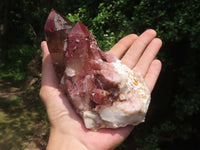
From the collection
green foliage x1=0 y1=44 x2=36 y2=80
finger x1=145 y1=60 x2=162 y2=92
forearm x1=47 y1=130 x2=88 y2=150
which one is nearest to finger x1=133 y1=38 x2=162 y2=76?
finger x1=145 y1=60 x2=162 y2=92

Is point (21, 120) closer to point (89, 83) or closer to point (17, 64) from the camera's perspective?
point (17, 64)

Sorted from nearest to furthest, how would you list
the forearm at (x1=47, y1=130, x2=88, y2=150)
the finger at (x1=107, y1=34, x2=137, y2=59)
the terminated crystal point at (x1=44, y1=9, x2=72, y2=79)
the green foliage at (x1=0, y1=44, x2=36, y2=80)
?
1. the forearm at (x1=47, y1=130, x2=88, y2=150)
2. the terminated crystal point at (x1=44, y1=9, x2=72, y2=79)
3. the finger at (x1=107, y1=34, x2=137, y2=59)
4. the green foliage at (x1=0, y1=44, x2=36, y2=80)

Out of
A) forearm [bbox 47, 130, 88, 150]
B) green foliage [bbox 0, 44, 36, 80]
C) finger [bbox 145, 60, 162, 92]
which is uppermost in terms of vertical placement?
finger [bbox 145, 60, 162, 92]

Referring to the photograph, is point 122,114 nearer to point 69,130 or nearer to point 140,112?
point 140,112

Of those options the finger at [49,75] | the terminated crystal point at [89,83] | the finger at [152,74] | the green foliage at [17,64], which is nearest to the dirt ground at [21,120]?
the green foliage at [17,64]

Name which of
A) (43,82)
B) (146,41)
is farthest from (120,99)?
(146,41)

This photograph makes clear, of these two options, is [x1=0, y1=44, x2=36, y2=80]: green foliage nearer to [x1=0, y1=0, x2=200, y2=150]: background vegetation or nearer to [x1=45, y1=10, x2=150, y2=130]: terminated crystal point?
[x1=0, y1=0, x2=200, y2=150]: background vegetation

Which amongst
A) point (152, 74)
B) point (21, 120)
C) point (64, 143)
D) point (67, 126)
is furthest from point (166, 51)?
point (21, 120)

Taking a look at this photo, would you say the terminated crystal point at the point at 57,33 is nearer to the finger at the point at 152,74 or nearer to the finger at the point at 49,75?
the finger at the point at 49,75
